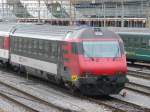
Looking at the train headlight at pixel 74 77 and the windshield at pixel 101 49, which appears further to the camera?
the windshield at pixel 101 49

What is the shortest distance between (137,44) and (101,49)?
14542mm

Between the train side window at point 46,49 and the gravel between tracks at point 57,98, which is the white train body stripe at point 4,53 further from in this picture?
the train side window at point 46,49

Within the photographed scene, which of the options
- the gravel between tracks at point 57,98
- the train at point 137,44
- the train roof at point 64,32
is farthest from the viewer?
the train at point 137,44

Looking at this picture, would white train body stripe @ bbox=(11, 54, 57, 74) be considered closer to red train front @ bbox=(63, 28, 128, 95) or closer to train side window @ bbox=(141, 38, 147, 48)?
red train front @ bbox=(63, 28, 128, 95)

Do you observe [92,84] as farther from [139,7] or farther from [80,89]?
[139,7]

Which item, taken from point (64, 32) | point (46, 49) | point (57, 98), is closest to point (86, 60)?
point (57, 98)

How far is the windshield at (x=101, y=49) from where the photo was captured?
58.4 feet

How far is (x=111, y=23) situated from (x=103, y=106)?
45.1m

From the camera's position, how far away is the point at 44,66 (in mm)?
21016

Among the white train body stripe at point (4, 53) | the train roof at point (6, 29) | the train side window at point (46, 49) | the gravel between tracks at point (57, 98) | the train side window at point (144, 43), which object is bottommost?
the gravel between tracks at point (57, 98)

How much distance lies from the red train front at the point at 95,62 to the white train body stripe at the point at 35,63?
1.72 meters

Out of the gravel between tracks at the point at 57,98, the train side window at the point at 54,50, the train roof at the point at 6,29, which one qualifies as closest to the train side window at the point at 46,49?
the train side window at the point at 54,50

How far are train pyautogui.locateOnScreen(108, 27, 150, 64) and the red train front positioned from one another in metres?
13.1

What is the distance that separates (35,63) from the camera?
876 inches
